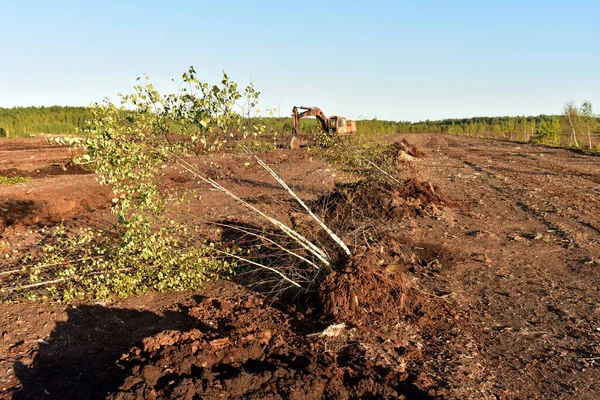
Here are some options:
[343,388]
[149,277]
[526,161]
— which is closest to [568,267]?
[343,388]

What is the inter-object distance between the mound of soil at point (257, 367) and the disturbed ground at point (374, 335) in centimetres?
1

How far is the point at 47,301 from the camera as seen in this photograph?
5.99 metres

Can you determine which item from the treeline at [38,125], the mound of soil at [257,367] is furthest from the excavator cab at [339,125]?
the treeline at [38,125]

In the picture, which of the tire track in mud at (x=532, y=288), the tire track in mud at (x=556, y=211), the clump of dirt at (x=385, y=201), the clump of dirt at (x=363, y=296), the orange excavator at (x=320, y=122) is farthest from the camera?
the orange excavator at (x=320, y=122)

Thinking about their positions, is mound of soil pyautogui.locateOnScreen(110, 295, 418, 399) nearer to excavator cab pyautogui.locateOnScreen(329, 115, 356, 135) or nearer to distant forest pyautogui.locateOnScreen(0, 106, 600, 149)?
distant forest pyautogui.locateOnScreen(0, 106, 600, 149)

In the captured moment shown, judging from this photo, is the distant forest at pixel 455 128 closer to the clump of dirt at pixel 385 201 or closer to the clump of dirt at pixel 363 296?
the clump of dirt at pixel 385 201

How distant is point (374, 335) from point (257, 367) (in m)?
1.49

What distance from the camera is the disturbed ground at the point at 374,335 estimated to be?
3.85 m

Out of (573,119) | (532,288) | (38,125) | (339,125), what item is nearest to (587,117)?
(573,119)

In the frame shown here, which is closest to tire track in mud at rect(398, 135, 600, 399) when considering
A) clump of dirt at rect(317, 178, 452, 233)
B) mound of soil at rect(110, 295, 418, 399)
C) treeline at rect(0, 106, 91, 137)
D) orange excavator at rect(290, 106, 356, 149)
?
clump of dirt at rect(317, 178, 452, 233)

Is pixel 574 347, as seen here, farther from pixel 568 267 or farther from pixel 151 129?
pixel 151 129

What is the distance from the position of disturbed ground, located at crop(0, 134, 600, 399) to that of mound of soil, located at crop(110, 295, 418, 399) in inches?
0.5

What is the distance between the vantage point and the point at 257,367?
4.01 m

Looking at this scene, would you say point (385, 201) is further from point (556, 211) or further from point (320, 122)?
point (320, 122)
